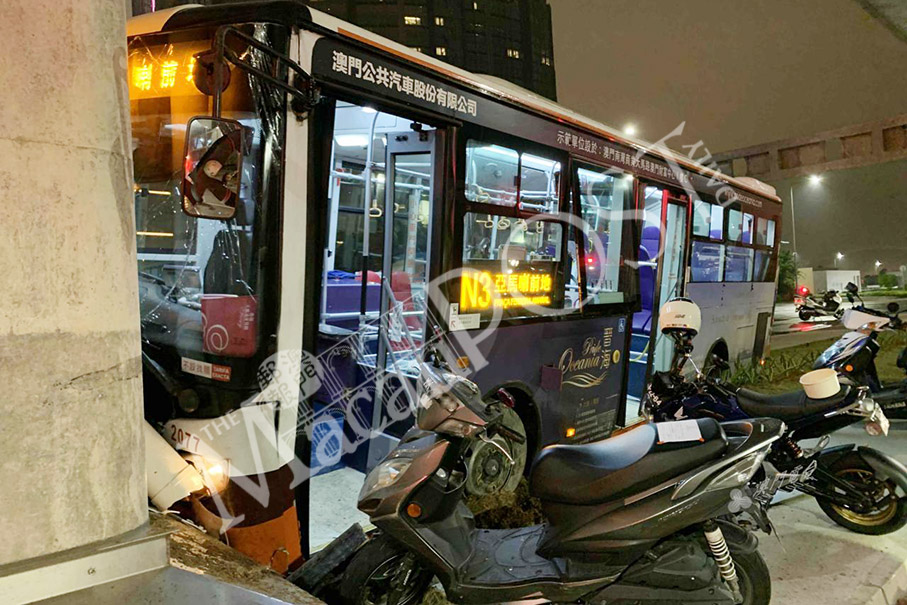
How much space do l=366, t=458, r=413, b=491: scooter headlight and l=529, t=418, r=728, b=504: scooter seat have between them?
0.62m

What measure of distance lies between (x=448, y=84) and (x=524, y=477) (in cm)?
306

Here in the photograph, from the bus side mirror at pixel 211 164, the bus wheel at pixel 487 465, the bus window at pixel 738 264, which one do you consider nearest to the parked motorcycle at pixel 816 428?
the bus wheel at pixel 487 465

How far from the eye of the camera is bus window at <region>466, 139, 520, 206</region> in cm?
414

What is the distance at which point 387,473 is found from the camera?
2.88 metres

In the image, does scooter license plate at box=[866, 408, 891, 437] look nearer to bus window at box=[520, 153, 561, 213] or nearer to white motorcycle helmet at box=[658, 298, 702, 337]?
white motorcycle helmet at box=[658, 298, 702, 337]

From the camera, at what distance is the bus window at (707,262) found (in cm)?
735

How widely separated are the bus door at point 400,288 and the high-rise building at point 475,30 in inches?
1898

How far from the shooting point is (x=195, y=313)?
10.3 feet

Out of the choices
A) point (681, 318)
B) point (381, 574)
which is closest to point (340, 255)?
point (681, 318)

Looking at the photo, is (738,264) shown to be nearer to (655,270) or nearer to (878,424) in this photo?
(655,270)

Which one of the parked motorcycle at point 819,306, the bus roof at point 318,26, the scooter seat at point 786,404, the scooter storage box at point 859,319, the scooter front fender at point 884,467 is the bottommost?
the scooter front fender at point 884,467

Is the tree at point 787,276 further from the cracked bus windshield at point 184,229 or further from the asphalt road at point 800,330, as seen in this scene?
the cracked bus windshield at point 184,229

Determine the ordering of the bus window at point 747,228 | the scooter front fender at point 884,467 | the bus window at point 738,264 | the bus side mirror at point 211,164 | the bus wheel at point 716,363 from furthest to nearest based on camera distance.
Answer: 1. the bus window at point 747,228
2. the bus window at point 738,264
3. the bus wheel at point 716,363
4. the scooter front fender at point 884,467
5. the bus side mirror at point 211,164

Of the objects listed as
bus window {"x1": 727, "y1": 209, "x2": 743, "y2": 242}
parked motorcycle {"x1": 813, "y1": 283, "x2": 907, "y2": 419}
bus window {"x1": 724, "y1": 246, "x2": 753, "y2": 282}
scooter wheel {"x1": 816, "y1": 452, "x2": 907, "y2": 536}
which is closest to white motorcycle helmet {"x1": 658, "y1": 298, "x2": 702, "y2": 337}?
scooter wheel {"x1": 816, "y1": 452, "x2": 907, "y2": 536}
